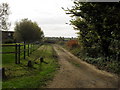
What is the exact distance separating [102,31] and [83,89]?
→ 9.16 metres

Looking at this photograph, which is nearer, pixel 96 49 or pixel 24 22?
pixel 96 49

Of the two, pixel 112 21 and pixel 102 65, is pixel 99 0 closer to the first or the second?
pixel 112 21

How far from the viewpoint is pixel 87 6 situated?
1539 cm

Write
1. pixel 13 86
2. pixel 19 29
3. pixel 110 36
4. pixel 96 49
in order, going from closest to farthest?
1. pixel 13 86
2. pixel 110 36
3. pixel 96 49
4. pixel 19 29

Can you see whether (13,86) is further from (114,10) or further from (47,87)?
(114,10)

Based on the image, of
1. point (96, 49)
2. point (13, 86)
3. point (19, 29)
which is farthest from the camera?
point (19, 29)

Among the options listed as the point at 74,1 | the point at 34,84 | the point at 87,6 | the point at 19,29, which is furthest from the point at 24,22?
the point at 34,84

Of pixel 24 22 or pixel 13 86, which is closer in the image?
pixel 13 86

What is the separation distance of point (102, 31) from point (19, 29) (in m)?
29.8

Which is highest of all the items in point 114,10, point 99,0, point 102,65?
point 99,0

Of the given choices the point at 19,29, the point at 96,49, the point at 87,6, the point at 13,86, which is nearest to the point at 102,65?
the point at 96,49

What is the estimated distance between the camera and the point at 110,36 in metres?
15.1

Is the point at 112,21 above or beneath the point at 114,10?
beneath

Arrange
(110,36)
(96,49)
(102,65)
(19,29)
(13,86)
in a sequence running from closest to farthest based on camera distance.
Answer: (13,86) < (102,65) < (110,36) < (96,49) < (19,29)
